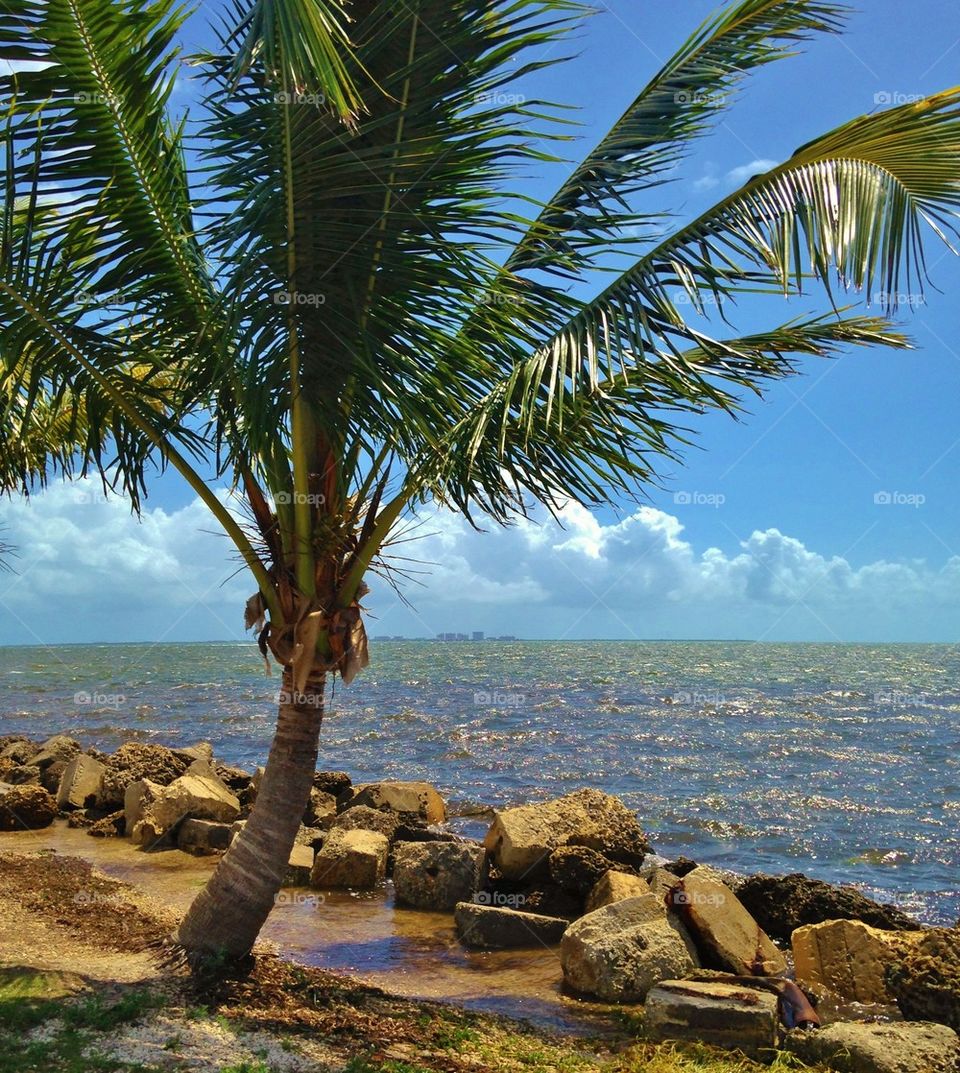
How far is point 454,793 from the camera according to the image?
20.0 meters

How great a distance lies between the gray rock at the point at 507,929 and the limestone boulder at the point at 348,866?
7.90 ft

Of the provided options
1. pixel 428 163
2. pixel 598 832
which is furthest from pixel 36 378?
pixel 598 832

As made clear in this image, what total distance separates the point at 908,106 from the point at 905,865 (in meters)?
13.1

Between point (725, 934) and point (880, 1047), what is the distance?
249cm

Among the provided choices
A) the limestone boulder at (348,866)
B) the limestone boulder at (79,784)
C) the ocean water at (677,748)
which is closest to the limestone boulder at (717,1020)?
the ocean water at (677,748)

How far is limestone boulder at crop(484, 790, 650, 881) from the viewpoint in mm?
11188

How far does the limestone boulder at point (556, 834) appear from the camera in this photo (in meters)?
11.2

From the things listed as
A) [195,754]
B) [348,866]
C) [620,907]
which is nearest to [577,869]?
[620,907]

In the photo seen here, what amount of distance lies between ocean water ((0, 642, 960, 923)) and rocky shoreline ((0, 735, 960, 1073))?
285cm

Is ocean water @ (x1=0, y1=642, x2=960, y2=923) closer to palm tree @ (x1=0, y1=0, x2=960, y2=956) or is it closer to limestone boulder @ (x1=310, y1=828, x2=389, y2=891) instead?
palm tree @ (x1=0, y1=0, x2=960, y2=956)

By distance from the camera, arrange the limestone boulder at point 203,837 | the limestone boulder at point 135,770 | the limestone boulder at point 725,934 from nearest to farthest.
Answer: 1. the limestone boulder at point 725,934
2. the limestone boulder at point 203,837
3. the limestone boulder at point 135,770

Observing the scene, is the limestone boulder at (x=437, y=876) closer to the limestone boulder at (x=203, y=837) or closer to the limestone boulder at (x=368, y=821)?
the limestone boulder at (x=368, y=821)

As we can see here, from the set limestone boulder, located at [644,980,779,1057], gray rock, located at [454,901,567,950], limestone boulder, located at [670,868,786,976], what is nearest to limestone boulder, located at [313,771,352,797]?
gray rock, located at [454,901,567,950]

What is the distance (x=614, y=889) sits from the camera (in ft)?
32.8
